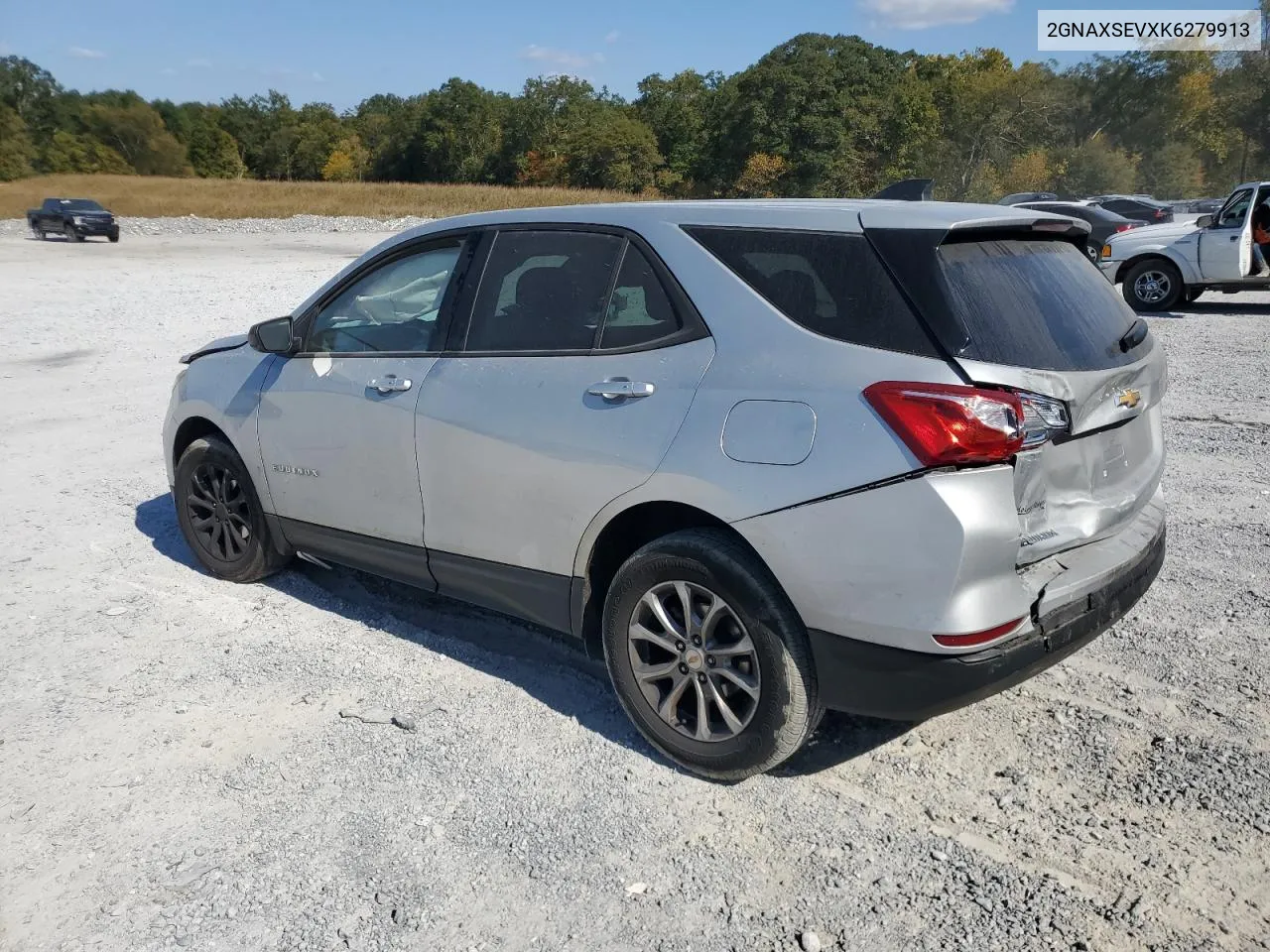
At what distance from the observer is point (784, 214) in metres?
3.34

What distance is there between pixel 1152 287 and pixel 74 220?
3471 cm

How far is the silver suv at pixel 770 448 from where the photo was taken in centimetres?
288

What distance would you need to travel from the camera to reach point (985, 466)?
2.84 meters

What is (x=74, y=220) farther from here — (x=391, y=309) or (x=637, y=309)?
(x=637, y=309)

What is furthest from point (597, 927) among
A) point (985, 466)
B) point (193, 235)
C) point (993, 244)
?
point (193, 235)

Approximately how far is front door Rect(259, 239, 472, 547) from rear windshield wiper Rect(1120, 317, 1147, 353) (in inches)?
98.1

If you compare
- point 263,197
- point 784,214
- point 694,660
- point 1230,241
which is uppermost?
point 263,197

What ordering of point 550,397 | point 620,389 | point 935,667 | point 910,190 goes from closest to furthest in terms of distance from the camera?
point 935,667 → point 620,389 → point 550,397 → point 910,190

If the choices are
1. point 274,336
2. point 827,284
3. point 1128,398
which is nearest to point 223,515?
point 274,336

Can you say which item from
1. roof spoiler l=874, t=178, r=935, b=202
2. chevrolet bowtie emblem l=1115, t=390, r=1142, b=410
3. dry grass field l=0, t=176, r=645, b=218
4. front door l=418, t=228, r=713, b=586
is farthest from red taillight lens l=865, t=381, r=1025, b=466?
dry grass field l=0, t=176, r=645, b=218

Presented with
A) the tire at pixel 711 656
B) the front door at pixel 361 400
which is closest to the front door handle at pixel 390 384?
the front door at pixel 361 400

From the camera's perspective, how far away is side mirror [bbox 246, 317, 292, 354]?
4703 mm

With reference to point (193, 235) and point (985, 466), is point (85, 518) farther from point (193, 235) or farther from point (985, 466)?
point (193, 235)

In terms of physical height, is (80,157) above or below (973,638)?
above
